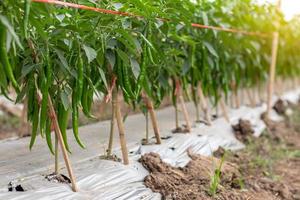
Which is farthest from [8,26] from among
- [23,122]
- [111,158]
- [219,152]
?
[219,152]

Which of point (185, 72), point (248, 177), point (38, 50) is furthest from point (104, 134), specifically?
point (38, 50)

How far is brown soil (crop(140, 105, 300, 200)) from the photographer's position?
2.71 m

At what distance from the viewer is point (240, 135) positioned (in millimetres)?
4723

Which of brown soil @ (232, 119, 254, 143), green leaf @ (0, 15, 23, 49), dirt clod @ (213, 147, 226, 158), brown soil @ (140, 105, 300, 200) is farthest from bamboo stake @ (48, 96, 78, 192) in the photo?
brown soil @ (232, 119, 254, 143)

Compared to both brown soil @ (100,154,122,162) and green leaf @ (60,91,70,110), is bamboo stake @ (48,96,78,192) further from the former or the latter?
brown soil @ (100,154,122,162)

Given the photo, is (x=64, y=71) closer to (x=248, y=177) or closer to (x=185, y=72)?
(x=185, y=72)

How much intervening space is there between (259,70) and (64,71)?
3.88 metres

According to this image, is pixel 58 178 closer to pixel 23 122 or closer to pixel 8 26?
pixel 8 26

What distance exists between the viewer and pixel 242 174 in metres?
3.55

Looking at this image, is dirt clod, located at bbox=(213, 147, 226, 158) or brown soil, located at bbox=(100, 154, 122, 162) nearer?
brown soil, located at bbox=(100, 154, 122, 162)

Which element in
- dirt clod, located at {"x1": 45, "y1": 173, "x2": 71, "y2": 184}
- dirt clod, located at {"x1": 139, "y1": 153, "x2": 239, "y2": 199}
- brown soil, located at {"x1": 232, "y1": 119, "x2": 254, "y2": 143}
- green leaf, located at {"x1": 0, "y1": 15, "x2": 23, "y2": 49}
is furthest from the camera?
brown soil, located at {"x1": 232, "y1": 119, "x2": 254, "y2": 143}

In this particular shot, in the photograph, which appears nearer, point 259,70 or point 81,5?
point 81,5

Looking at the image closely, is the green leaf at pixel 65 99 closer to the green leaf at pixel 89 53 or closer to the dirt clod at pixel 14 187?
the green leaf at pixel 89 53

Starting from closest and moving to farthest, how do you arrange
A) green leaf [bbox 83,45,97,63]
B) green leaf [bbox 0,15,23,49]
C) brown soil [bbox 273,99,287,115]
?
green leaf [bbox 0,15,23,49] → green leaf [bbox 83,45,97,63] → brown soil [bbox 273,99,287,115]
